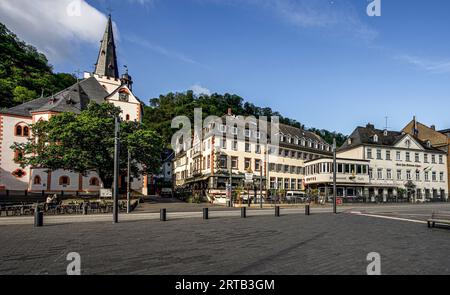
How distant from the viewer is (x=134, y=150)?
3522 centimetres

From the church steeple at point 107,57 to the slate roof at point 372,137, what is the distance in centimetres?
4975

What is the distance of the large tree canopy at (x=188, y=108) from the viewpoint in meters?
79.6

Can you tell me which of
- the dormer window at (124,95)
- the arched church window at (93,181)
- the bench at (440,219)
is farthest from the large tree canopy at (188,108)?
the bench at (440,219)

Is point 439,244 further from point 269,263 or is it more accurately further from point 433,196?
point 433,196

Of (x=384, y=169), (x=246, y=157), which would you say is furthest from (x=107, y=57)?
(x=384, y=169)

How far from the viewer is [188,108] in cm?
7988

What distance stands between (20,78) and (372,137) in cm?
7242

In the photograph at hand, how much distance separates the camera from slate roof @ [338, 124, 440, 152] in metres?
56.9

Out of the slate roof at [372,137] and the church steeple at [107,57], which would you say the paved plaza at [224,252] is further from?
the church steeple at [107,57]

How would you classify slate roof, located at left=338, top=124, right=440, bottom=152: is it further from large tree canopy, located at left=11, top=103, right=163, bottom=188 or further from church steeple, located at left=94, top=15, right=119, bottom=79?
church steeple, located at left=94, top=15, right=119, bottom=79

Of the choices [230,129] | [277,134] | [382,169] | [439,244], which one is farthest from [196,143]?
[439,244]

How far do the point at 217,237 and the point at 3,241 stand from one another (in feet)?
25.3

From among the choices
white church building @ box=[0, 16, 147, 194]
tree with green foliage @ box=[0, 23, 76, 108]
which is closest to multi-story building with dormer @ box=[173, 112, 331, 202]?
white church building @ box=[0, 16, 147, 194]

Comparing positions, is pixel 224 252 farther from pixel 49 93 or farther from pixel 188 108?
pixel 49 93
